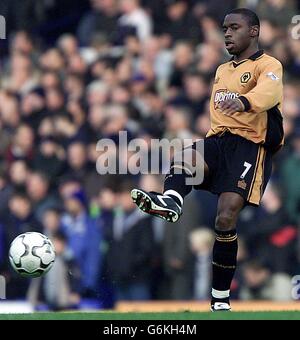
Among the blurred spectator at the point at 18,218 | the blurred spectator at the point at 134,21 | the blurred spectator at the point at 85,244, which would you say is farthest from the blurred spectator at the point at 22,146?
the blurred spectator at the point at 134,21

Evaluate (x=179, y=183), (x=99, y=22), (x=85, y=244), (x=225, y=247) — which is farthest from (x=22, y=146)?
(x=225, y=247)

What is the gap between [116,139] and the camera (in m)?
14.8

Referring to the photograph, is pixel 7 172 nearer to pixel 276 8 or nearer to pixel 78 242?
pixel 78 242

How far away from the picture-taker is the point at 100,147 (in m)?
14.8

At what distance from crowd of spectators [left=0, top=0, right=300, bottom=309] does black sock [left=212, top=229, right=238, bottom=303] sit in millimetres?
4114

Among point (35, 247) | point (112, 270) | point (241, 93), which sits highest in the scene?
point (241, 93)

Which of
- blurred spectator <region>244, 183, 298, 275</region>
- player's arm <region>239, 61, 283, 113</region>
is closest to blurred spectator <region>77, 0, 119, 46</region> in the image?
blurred spectator <region>244, 183, 298, 275</region>

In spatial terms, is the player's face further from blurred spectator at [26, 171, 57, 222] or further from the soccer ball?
blurred spectator at [26, 171, 57, 222]

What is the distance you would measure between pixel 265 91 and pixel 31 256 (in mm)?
2348

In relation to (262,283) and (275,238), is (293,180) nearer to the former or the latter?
(275,238)

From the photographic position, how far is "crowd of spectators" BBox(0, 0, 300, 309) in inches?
538

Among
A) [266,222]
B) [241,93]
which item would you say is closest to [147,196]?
[241,93]

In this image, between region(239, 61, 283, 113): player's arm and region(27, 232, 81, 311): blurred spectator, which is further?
region(27, 232, 81, 311): blurred spectator

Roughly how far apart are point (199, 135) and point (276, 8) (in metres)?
1.95
